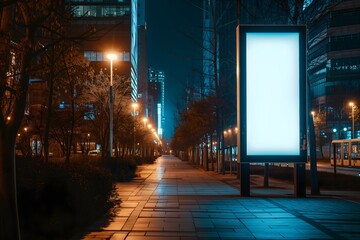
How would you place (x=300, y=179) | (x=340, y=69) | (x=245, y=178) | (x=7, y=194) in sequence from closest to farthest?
(x=7, y=194) < (x=300, y=179) < (x=245, y=178) < (x=340, y=69)

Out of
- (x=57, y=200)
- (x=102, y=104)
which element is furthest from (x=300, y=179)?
(x=102, y=104)

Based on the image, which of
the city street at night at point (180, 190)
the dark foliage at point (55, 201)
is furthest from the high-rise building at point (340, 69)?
the dark foliage at point (55, 201)

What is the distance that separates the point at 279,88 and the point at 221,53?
722 inches

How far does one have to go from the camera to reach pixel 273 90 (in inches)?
717

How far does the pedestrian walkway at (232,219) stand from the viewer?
34.2 feet

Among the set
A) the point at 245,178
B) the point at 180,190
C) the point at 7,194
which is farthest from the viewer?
the point at 180,190

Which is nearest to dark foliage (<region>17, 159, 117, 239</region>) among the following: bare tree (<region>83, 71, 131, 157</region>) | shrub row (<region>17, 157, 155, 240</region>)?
shrub row (<region>17, 157, 155, 240</region>)

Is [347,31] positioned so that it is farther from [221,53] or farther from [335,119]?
[221,53]

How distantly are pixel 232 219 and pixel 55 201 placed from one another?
4799 millimetres

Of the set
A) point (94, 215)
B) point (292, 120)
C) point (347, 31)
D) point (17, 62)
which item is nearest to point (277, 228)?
point (94, 215)

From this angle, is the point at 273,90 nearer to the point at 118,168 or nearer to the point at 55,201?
the point at 55,201

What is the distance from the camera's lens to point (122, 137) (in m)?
52.2

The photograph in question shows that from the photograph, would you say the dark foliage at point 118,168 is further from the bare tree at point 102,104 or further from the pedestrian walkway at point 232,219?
the pedestrian walkway at point 232,219

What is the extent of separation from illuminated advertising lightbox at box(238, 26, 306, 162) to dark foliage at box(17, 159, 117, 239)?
23.0 ft
